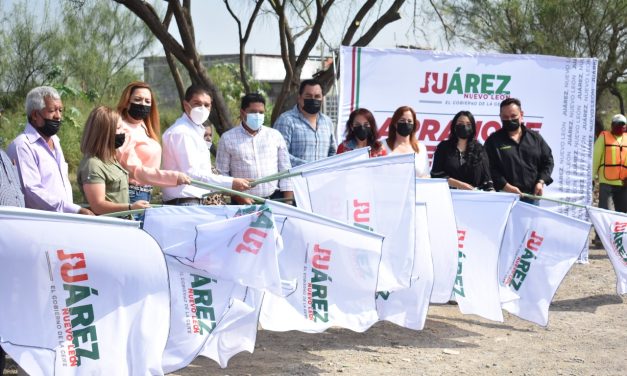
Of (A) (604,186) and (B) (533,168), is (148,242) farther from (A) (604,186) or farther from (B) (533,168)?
(A) (604,186)

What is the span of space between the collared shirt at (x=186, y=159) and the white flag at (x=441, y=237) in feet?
4.84

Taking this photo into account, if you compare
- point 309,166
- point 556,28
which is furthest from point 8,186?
point 556,28

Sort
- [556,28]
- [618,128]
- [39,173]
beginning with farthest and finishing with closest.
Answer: [556,28], [618,128], [39,173]

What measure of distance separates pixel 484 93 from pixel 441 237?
343 centimetres

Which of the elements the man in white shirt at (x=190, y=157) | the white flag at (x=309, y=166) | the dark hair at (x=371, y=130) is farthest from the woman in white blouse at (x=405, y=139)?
the man in white shirt at (x=190, y=157)

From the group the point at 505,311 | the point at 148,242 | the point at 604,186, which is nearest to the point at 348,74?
the point at 505,311

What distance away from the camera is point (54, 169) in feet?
18.9

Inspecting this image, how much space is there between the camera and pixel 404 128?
25.7ft

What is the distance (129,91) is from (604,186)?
Result: 7304 millimetres

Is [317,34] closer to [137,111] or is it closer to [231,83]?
[137,111]

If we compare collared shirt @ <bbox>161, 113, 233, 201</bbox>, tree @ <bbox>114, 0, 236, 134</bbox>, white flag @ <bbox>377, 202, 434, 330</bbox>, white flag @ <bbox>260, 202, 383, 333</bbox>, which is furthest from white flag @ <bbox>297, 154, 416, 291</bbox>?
tree @ <bbox>114, 0, 236, 134</bbox>

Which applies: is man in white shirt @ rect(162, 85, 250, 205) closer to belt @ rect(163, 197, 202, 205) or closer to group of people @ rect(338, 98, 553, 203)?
belt @ rect(163, 197, 202, 205)

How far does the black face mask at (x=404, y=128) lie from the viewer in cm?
781

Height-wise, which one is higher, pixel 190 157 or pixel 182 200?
pixel 190 157
